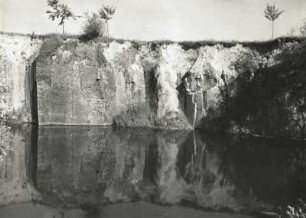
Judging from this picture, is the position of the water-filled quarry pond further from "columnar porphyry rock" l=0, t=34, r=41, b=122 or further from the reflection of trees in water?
"columnar porphyry rock" l=0, t=34, r=41, b=122

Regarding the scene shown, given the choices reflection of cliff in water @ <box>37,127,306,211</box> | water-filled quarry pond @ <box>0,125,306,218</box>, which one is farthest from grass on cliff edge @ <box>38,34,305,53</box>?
reflection of cliff in water @ <box>37,127,306,211</box>

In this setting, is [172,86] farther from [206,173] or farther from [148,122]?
[206,173]

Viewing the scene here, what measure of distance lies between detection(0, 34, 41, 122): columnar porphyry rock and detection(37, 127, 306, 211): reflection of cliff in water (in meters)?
9.46

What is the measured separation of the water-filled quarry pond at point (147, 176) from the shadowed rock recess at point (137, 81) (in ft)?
19.1

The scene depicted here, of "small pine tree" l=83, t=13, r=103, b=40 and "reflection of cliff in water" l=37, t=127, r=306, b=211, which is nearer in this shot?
"reflection of cliff in water" l=37, t=127, r=306, b=211

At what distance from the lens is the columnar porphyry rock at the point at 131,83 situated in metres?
37.8

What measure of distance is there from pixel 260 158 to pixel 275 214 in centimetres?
931

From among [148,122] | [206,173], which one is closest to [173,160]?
[206,173]

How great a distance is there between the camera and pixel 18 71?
41.0 metres

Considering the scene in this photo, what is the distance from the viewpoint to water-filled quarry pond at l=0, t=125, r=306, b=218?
15.7 metres

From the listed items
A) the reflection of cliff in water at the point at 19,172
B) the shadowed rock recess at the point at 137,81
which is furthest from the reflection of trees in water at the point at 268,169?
the reflection of cliff in water at the point at 19,172

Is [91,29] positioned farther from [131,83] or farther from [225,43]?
[225,43]

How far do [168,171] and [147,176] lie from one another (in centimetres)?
134

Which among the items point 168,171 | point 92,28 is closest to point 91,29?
point 92,28
